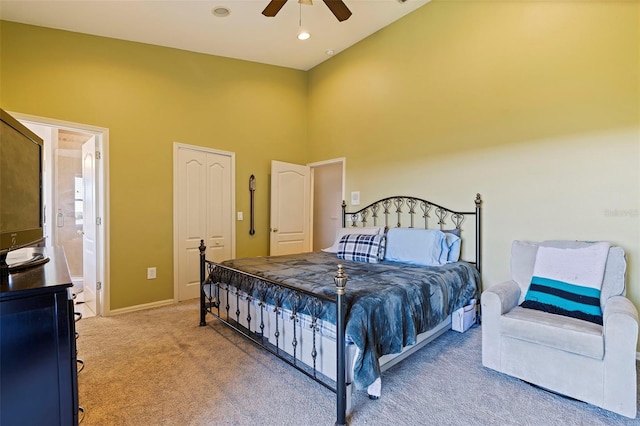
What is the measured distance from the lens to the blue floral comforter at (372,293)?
1884 mm

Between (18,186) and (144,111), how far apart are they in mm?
2556

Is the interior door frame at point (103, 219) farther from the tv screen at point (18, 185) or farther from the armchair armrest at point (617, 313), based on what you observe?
the armchair armrest at point (617, 313)

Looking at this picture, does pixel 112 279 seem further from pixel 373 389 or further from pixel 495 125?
pixel 495 125

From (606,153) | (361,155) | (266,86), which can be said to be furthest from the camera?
(266,86)

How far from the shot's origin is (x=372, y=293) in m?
2.12

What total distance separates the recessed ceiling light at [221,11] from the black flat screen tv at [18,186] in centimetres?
230

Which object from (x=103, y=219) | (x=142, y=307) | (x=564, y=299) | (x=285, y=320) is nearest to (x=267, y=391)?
(x=285, y=320)

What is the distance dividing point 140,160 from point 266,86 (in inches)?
88.3

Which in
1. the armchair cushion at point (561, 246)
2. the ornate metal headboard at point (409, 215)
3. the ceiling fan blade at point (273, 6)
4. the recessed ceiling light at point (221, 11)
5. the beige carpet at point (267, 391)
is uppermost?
the recessed ceiling light at point (221, 11)

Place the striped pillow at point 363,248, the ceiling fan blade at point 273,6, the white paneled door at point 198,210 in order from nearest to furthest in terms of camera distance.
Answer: the ceiling fan blade at point 273,6, the striped pillow at point 363,248, the white paneled door at point 198,210

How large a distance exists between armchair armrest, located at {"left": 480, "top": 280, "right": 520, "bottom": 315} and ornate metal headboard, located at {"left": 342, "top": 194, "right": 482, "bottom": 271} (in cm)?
88

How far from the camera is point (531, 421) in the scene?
Answer: 1.81 m

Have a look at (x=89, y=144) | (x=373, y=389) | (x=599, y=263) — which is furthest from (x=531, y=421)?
(x=89, y=144)

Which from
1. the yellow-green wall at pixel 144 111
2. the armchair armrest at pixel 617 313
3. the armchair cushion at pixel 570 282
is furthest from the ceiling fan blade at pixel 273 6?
the armchair armrest at pixel 617 313
